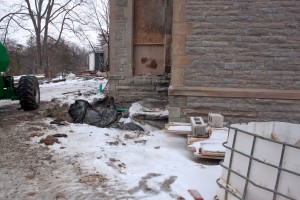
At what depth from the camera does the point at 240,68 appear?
23.3 ft

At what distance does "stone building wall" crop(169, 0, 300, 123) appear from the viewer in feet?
22.7

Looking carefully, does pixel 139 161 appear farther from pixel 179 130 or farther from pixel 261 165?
pixel 261 165

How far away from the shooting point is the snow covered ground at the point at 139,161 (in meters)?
3.86

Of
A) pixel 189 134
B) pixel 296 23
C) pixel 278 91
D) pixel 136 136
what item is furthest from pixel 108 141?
pixel 296 23

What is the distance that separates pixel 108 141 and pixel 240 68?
10.7 ft

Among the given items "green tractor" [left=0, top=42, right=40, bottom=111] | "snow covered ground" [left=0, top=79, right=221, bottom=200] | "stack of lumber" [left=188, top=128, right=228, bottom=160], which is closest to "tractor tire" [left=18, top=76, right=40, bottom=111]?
"green tractor" [left=0, top=42, right=40, bottom=111]

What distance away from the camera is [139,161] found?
483 centimetres

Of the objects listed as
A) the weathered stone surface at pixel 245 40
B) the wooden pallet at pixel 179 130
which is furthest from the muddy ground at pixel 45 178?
the weathered stone surface at pixel 245 40

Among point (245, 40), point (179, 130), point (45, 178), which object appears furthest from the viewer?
point (245, 40)

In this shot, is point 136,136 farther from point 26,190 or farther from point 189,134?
point 26,190

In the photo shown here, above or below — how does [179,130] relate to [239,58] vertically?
below

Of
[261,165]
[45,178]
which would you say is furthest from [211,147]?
[45,178]

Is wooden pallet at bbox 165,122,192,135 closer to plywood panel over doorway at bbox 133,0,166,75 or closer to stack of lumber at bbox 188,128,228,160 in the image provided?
stack of lumber at bbox 188,128,228,160

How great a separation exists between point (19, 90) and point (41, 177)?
195 inches
